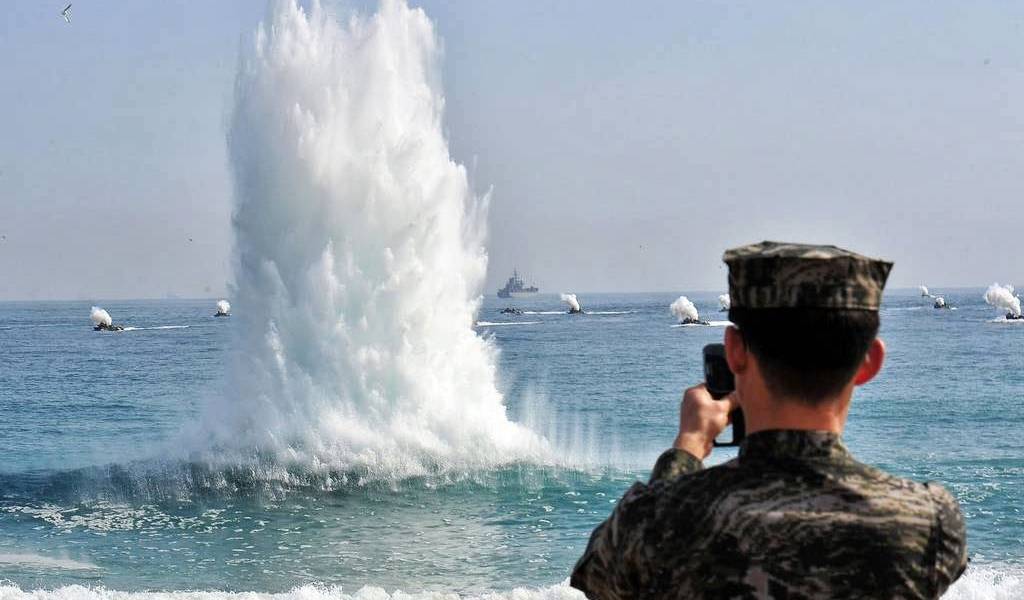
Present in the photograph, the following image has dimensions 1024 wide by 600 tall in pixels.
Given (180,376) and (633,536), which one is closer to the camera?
(633,536)

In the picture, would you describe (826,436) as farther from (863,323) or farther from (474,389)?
(474,389)

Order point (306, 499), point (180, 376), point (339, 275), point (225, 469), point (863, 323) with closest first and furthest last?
point (863, 323), point (306, 499), point (225, 469), point (339, 275), point (180, 376)

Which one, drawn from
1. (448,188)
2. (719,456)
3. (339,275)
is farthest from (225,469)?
(719,456)

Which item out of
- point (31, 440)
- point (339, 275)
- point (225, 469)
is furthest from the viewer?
point (31, 440)

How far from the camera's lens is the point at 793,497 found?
2123mm

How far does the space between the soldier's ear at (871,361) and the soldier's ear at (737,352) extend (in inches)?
8.9

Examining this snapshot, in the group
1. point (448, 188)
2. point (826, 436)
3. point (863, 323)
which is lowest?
point (826, 436)

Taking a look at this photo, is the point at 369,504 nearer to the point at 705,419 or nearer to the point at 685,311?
the point at 705,419

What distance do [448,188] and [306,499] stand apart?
7.20 meters

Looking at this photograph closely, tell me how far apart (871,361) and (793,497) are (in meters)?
0.36

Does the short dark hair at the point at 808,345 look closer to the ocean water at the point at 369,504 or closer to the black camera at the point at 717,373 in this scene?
the black camera at the point at 717,373

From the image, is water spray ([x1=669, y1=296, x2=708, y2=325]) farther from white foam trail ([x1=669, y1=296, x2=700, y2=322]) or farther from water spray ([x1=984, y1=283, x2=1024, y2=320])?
water spray ([x1=984, y1=283, x2=1024, y2=320])

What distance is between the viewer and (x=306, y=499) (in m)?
17.9

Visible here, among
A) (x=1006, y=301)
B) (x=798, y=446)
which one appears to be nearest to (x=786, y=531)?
(x=798, y=446)
